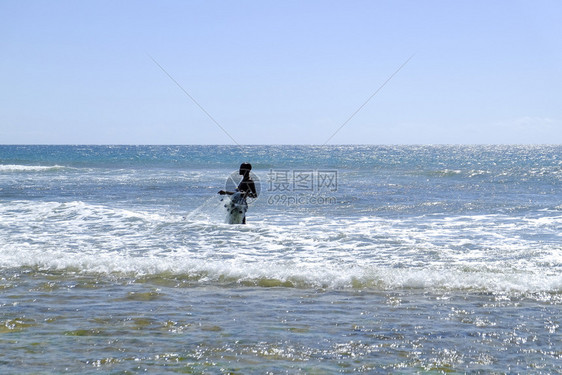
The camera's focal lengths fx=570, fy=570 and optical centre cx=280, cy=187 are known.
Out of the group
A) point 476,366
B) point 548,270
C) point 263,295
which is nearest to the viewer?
point 476,366

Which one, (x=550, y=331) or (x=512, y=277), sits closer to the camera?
(x=550, y=331)

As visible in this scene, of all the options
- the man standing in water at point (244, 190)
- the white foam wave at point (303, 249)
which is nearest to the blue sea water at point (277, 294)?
the white foam wave at point (303, 249)

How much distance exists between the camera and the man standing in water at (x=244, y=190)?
1431 centimetres

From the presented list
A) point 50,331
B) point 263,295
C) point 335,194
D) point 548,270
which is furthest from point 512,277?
point 335,194

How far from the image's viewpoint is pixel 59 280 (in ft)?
30.8

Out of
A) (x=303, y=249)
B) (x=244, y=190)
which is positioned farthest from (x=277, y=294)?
(x=244, y=190)

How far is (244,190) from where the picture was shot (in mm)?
14922

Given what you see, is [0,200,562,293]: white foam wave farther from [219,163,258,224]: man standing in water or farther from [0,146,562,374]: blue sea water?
[219,163,258,224]: man standing in water

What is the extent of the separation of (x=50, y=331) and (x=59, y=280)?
9.98 ft

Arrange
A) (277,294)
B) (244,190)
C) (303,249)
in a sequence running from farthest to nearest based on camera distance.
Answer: (244,190), (303,249), (277,294)

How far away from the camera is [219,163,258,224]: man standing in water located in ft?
46.9

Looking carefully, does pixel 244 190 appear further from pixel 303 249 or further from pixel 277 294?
pixel 277 294

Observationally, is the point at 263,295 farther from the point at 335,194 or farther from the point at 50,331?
the point at 335,194

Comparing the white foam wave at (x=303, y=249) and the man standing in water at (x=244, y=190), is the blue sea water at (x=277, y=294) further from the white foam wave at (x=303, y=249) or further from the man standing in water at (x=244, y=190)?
the man standing in water at (x=244, y=190)
